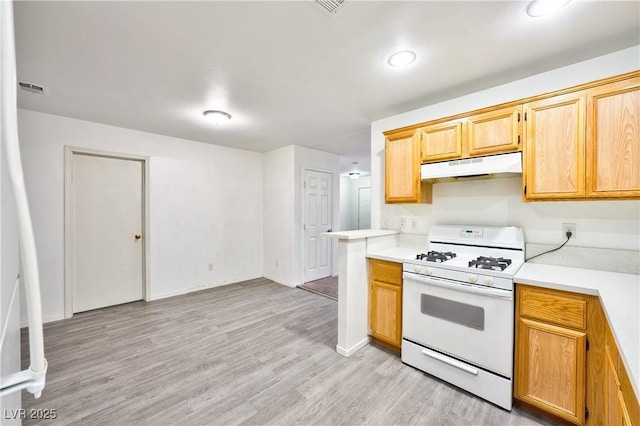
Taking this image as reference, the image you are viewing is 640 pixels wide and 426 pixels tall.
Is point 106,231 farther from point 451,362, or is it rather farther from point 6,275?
point 451,362

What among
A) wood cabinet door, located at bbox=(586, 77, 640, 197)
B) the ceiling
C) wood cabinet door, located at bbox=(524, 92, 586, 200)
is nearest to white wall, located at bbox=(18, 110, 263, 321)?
the ceiling

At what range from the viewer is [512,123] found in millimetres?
2066

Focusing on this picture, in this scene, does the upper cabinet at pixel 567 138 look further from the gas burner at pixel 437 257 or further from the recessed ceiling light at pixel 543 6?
the gas burner at pixel 437 257

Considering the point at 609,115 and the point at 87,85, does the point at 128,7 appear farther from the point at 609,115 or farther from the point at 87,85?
the point at 609,115

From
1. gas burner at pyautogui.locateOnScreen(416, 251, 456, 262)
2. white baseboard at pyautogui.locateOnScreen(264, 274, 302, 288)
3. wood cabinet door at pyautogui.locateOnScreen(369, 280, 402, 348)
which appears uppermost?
gas burner at pyautogui.locateOnScreen(416, 251, 456, 262)

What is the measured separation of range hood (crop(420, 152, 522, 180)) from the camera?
6.67 feet

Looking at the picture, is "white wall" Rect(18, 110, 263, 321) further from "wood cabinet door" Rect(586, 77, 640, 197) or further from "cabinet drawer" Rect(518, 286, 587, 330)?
"wood cabinet door" Rect(586, 77, 640, 197)

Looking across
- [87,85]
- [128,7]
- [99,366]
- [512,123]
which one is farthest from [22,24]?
[512,123]

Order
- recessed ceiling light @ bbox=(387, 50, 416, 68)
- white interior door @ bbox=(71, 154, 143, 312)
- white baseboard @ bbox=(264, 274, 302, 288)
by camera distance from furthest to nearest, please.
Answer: white baseboard @ bbox=(264, 274, 302, 288) < white interior door @ bbox=(71, 154, 143, 312) < recessed ceiling light @ bbox=(387, 50, 416, 68)

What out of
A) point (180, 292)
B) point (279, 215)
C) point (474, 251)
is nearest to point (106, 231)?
point (180, 292)

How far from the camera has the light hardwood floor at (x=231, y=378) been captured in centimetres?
175

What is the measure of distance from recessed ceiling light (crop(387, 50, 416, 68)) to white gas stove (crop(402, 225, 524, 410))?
1515 mm

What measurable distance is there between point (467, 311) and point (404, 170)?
138 cm

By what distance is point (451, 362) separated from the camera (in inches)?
78.4
